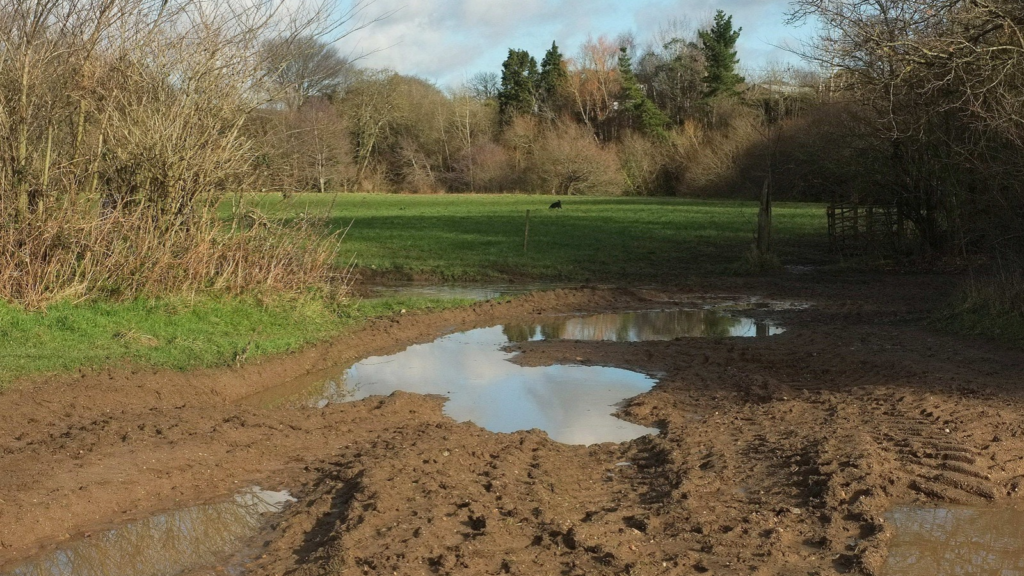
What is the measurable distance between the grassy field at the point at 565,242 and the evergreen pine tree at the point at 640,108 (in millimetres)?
30661

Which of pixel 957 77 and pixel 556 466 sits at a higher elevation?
pixel 957 77

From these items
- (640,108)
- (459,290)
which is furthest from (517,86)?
(459,290)

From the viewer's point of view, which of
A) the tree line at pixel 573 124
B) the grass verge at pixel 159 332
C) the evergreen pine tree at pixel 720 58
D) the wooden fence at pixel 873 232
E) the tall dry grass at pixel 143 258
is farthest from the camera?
the evergreen pine tree at pixel 720 58

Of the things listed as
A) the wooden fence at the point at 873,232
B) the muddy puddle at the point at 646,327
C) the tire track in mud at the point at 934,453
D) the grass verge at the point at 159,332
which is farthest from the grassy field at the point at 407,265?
the tire track in mud at the point at 934,453

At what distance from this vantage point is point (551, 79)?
78125mm

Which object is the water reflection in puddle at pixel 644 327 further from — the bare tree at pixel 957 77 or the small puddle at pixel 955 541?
the small puddle at pixel 955 541

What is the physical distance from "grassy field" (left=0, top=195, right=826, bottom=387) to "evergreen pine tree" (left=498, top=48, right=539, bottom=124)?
3191cm

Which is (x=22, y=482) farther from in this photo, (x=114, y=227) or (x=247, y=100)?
(x=247, y=100)

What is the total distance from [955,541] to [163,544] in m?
5.10

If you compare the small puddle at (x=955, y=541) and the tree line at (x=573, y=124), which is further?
the tree line at (x=573, y=124)

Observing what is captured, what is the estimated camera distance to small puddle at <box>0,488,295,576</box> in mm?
5613

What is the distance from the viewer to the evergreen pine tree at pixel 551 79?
77.8m

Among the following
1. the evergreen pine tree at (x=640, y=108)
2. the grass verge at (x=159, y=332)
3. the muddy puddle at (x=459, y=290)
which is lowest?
the muddy puddle at (x=459, y=290)

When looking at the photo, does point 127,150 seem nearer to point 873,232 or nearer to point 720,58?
point 873,232
